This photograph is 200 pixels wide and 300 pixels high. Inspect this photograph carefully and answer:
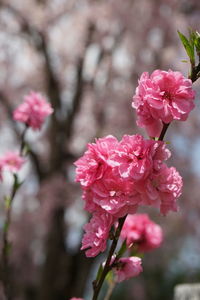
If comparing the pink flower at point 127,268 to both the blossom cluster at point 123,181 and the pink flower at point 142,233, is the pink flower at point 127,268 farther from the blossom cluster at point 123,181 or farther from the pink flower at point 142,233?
the pink flower at point 142,233

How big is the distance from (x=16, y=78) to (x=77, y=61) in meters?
1.68

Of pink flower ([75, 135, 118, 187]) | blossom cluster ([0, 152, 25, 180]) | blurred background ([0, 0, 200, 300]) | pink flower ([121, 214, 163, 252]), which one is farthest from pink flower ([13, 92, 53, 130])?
blurred background ([0, 0, 200, 300])

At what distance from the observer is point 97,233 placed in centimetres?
81

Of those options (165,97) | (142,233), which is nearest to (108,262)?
(165,97)

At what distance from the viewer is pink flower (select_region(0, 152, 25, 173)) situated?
140 centimetres

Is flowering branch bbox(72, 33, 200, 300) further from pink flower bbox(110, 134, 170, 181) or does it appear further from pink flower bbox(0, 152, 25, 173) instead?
pink flower bbox(0, 152, 25, 173)

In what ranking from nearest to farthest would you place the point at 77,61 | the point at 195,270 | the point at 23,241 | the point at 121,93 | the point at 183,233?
the point at 121,93
the point at 77,61
the point at 183,233
the point at 23,241
the point at 195,270

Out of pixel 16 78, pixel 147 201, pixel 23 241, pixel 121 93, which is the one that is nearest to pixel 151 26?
pixel 121 93

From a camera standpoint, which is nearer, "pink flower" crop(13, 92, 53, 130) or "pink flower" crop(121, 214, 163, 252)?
"pink flower" crop(121, 214, 163, 252)

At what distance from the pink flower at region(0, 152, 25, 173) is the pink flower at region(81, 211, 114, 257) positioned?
23.8 inches

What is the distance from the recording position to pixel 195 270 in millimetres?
13992

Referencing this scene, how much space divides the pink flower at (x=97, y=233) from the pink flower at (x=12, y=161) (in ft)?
1.98

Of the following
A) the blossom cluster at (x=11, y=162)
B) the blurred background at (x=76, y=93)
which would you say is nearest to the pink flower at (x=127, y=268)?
the blossom cluster at (x=11, y=162)

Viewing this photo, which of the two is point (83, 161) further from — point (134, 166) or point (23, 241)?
point (23, 241)
